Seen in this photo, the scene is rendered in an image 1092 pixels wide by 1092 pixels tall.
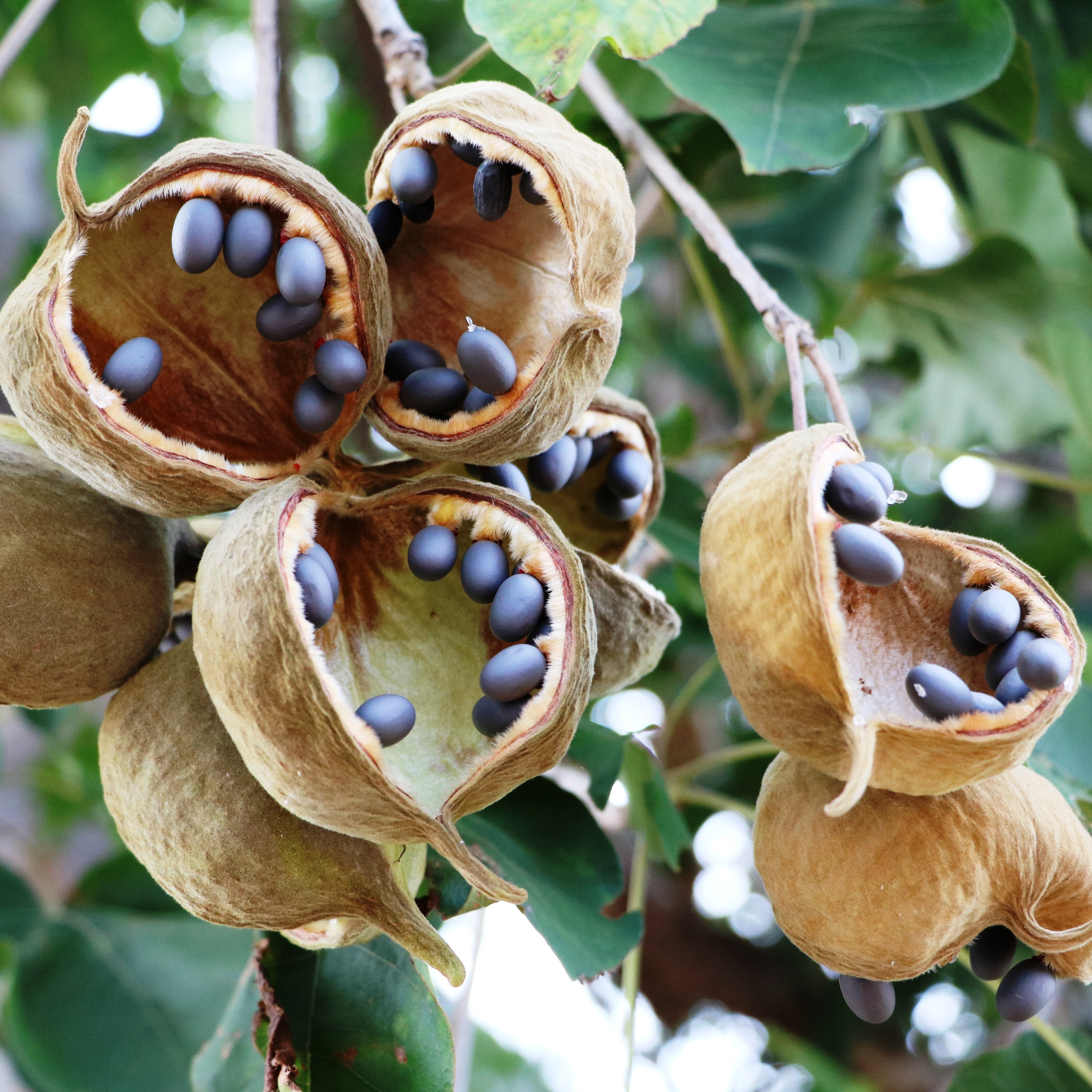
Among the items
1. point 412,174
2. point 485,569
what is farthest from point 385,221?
point 485,569

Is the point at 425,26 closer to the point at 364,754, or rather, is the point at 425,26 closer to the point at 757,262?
the point at 757,262

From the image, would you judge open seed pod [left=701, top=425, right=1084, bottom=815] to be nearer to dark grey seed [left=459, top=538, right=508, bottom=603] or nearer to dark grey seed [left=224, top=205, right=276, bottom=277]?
dark grey seed [left=459, top=538, right=508, bottom=603]

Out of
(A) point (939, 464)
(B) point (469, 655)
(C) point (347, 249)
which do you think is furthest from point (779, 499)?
(A) point (939, 464)

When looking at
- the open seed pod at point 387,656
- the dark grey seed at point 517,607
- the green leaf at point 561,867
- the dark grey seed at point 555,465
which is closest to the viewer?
the open seed pod at point 387,656

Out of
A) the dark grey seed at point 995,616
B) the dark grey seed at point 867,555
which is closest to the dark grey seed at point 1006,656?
the dark grey seed at point 995,616

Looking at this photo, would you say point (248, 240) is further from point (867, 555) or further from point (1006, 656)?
point (1006, 656)

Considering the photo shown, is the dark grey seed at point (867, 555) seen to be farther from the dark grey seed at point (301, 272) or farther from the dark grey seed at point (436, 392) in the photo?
the dark grey seed at point (301, 272)
